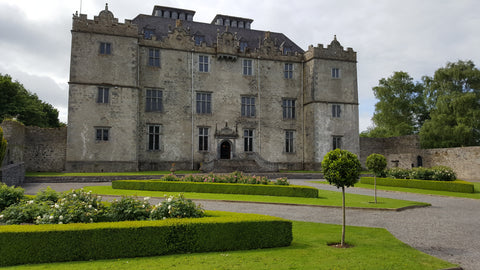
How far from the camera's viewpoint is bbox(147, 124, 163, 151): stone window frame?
114ft

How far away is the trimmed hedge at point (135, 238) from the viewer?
7270mm

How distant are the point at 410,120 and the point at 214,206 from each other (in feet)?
181

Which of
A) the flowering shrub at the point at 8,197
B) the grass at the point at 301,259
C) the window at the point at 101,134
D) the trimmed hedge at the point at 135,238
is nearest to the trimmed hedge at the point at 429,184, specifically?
the grass at the point at 301,259

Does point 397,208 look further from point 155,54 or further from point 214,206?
point 155,54

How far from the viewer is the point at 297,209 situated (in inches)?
579

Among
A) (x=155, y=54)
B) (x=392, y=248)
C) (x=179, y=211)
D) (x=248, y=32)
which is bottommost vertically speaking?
(x=392, y=248)

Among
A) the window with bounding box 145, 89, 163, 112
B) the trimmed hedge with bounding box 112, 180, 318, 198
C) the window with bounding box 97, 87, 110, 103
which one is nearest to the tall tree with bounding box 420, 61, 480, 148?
the trimmed hedge with bounding box 112, 180, 318, 198

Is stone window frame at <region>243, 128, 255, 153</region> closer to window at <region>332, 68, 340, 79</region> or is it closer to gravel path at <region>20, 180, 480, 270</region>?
window at <region>332, 68, 340, 79</region>

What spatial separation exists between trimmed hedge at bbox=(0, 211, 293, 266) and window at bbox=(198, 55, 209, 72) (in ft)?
97.9

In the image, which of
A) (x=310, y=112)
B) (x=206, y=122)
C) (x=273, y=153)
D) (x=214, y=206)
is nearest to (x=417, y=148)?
(x=310, y=112)

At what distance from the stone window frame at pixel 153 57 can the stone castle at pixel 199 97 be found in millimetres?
98

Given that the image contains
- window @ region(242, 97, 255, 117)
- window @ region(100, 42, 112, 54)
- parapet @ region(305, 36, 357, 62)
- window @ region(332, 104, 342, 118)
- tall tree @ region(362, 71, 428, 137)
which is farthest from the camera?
tall tree @ region(362, 71, 428, 137)

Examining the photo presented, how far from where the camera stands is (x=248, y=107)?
3859 centimetres

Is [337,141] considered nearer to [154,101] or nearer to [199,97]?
[199,97]
